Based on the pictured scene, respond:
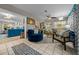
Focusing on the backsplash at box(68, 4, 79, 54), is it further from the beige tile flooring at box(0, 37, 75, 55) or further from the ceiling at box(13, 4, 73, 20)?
the beige tile flooring at box(0, 37, 75, 55)

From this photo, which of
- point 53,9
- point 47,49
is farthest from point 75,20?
point 47,49

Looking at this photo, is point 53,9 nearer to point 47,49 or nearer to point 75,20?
point 75,20

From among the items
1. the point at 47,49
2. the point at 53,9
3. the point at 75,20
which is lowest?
the point at 47,49

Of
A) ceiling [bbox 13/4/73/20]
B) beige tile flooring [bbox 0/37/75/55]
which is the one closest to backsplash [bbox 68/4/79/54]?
ceiling [bbox 13/4/73/20]

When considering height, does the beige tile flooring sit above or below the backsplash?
below

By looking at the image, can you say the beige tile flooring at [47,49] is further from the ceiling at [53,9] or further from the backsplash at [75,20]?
the ceiling at [53,9]

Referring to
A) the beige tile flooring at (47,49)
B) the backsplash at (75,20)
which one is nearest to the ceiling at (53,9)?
the backsplash at (75,20)

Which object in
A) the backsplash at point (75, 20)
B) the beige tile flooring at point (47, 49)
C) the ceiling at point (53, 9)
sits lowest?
the beige tile flooring at point (47, 49)

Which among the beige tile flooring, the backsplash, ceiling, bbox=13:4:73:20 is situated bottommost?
the beige tile flooring

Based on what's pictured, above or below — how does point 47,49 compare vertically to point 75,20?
below
